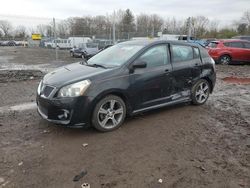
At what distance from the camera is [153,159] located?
3689 millimetres

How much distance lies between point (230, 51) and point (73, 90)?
13481 millimetres

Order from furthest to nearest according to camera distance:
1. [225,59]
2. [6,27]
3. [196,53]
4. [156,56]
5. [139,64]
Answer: [6,27] → [225,59] → [196,53] → [156,56] → [139,64]

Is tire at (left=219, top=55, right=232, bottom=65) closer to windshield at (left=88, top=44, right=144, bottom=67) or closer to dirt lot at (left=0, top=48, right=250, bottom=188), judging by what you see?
dirt lot at (left=0, top=48, right=250, bottom=188)

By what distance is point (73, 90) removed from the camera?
427 centimetres

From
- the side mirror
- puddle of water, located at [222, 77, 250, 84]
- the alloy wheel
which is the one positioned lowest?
puddle of water, located at [222, 77, 250, 84]

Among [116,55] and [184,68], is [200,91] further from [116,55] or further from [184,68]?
[116,55]

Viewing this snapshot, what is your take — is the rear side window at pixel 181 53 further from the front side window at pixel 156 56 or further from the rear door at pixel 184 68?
the front side window at pixel 156 56

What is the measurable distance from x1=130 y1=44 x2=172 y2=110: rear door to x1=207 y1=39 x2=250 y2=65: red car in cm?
1114

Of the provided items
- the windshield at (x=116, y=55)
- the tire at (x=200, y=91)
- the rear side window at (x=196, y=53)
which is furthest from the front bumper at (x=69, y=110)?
the rear side window at (x=196, y=53)

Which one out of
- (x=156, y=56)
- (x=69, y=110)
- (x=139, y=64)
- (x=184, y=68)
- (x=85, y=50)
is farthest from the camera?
(x=85, y=50)

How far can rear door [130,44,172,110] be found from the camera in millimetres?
4867

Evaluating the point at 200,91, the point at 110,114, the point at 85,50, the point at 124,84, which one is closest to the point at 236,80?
the point at 200,91

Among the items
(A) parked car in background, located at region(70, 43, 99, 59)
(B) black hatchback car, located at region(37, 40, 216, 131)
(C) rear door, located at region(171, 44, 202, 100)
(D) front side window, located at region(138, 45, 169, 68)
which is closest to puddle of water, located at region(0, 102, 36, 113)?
(B) black hatchback car, located at region(37, 40, 216, 131)

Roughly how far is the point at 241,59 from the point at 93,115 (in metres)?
13.7
